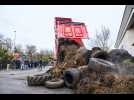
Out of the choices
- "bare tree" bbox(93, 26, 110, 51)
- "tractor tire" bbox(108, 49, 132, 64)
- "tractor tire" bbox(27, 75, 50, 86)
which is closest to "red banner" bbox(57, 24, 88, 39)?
"bare tree" bbox(93, 26, 110, 51)

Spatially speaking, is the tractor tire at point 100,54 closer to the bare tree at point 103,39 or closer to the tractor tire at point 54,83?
the bare tree at point 103,39

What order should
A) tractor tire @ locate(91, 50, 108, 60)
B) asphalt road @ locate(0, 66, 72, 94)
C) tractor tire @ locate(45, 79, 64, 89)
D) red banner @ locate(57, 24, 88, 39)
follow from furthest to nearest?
tractor tire @ locate(91, 50, 108, 60) < red banner @ locate(57, 24, 88, 39) < tractor tire @ locate(45, 79, 64, 89) < asphalt road @ locate(0, 66, 72, 94)

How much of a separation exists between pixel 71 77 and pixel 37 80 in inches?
23.4

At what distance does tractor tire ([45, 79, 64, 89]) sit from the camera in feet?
12.8

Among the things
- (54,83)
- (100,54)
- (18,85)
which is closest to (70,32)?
(100,54)

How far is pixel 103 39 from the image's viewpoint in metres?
4.53

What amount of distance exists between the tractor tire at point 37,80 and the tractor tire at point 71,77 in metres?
0.36

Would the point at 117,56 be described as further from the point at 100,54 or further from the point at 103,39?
the point at 103,39

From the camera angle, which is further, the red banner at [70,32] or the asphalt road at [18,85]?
the red banner at [70,32]

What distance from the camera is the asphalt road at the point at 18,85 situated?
3738mm

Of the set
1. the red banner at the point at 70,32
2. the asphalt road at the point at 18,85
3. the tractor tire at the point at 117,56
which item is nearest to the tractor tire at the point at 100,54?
the tractor tire at the point at 117,56

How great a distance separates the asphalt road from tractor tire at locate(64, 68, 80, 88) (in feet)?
0.49

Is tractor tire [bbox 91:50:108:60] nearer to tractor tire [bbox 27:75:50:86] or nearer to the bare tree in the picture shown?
the bare tree
